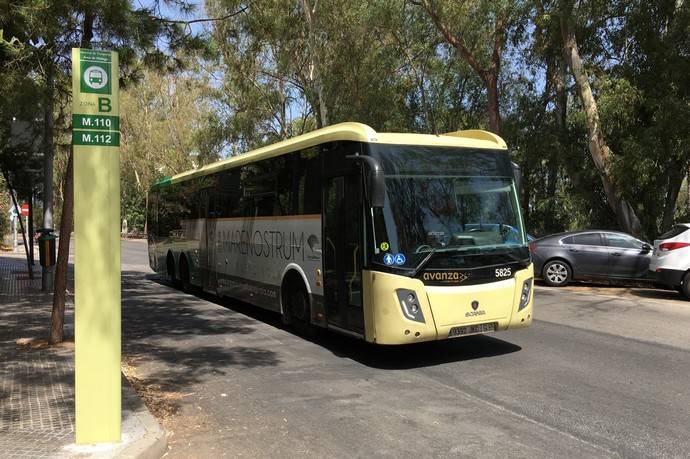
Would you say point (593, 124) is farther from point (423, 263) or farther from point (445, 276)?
point (423, 263)

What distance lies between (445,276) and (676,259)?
7.84 m

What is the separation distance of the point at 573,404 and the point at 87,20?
6.91 metres

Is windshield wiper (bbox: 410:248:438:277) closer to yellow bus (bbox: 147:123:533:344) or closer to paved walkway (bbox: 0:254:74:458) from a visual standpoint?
yellow bus (bbox: 147:123:533:344)

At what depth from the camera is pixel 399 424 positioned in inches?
201

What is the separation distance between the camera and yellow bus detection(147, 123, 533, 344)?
22.0ft

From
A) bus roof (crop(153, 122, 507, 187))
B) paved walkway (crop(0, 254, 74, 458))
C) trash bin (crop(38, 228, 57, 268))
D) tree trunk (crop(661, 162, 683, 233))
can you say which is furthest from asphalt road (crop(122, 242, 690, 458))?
tree trunk (crop(661, 162, 683, 233))

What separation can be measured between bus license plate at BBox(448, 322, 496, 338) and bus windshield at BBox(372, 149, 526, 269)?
860 millimetres

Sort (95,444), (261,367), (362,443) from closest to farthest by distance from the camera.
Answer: (95,444), (362,443), (261,367)

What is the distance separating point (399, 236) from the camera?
22.3 feet

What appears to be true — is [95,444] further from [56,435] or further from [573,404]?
[573,404]

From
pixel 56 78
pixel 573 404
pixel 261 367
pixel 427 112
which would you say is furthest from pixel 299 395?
pixel 427 112

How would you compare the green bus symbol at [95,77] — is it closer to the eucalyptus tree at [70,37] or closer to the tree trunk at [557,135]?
the eucalyptus tree at [70,37]

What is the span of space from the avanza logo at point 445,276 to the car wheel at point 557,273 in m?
9.02

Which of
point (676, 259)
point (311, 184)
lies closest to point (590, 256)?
point (676, 259)
